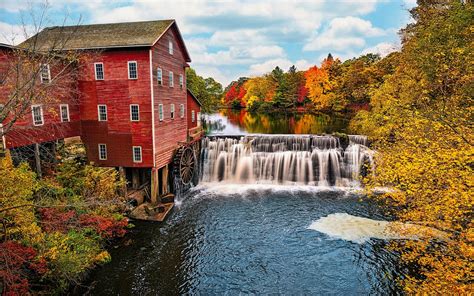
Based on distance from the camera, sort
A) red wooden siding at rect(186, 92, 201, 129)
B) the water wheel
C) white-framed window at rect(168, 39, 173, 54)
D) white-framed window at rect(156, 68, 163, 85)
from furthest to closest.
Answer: red wooden siding at rect(186, 92, 201, 129) < the water wheel < white-framed window at rect(168, 39, 173, 54) < white-framed window at rect(156, 68, 163, 85)

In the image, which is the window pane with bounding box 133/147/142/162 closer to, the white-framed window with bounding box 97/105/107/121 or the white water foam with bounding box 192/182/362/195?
the white-framed window with bounding box 97/105/107/121

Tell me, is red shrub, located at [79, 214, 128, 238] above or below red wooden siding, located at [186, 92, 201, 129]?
below

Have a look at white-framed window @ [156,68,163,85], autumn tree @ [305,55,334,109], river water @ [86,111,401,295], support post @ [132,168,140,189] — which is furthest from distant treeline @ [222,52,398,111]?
support post @ [132,168,140,189]

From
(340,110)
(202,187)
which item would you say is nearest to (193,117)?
(202,187)

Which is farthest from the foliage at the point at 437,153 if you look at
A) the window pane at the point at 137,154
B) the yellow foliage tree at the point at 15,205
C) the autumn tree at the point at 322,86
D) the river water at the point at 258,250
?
the autumn tree at the point at 322,86

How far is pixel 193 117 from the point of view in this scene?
29719mm

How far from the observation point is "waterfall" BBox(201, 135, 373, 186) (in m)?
26.4

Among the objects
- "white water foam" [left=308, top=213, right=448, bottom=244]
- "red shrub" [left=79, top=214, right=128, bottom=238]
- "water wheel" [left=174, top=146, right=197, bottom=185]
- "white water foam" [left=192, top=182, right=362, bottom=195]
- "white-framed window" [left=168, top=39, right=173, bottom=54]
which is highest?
"white-framed window" [left=168, top=39, right=173, bottom=54]

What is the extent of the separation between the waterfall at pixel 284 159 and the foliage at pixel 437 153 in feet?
15.8

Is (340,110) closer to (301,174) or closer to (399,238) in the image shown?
(301,174)

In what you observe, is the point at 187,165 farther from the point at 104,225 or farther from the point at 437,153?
the point at 437,153

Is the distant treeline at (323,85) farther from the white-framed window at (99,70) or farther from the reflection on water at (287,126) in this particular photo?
the white-framed window at (99,70)

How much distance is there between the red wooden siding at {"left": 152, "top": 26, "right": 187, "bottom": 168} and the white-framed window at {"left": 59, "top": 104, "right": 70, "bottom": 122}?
222 inches

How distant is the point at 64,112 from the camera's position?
65.2 ft
